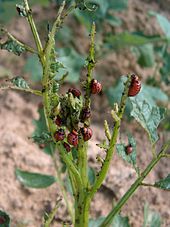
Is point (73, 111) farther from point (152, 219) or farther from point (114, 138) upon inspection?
point (152, 219)

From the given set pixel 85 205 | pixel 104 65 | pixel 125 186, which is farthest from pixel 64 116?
pixel 104 65

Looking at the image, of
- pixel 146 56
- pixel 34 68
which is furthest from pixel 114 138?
pixel 146 56

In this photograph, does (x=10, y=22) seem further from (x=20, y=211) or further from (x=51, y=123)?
(x=51, y=123)

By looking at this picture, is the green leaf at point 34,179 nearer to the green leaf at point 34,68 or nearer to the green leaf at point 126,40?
the green leaf at point 34,68

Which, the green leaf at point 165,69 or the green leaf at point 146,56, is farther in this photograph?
the green leaf at point 146,56

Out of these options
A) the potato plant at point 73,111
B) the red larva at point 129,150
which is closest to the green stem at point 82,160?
the potato plant at point 73,111
